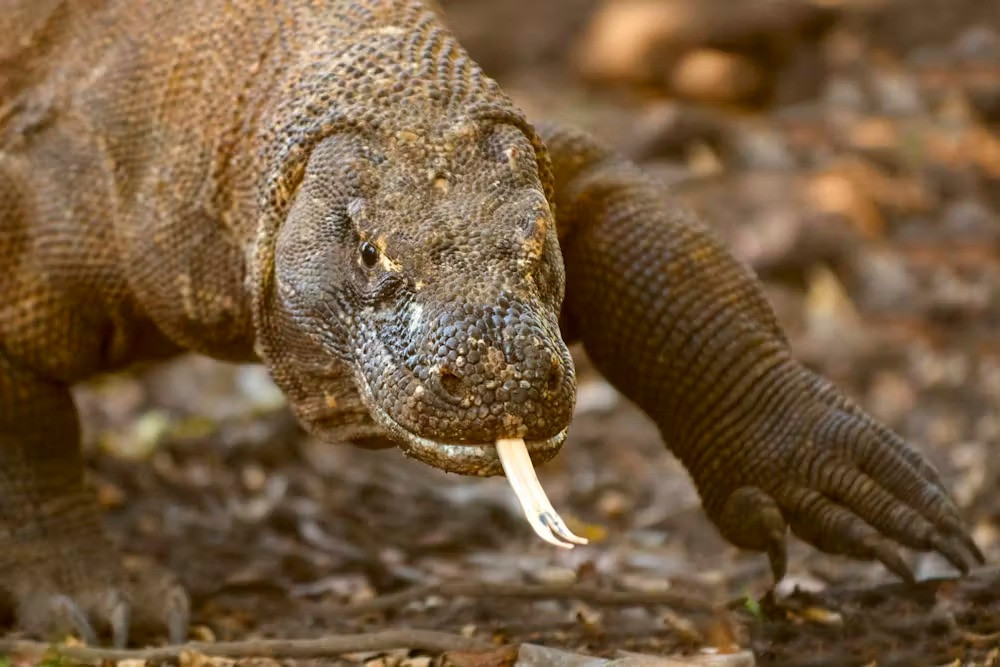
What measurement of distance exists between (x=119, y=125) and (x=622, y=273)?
160cm

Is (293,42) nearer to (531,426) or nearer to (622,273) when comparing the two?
(622,273)

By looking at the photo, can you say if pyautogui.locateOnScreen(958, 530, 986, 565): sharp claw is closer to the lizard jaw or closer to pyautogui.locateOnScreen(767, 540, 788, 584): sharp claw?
pyautogui.locateOnScreen(767, 540, 788, 584): sharp claw

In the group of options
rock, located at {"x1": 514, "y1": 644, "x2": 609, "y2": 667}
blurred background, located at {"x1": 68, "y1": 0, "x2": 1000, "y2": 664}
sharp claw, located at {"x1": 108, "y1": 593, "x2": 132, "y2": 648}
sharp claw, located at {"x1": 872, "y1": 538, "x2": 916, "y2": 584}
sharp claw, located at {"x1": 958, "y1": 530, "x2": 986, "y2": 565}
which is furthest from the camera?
blurred background, located at {"x1": 68, "y1": 0, "x2": 1000, "y2": 664}

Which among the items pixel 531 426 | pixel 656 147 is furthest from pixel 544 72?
pixel 531 426

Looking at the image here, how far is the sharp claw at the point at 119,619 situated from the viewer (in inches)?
181

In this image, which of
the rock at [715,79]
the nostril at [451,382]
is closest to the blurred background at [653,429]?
the rock at [715,79]

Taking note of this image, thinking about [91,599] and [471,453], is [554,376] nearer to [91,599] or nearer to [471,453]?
[471,453]

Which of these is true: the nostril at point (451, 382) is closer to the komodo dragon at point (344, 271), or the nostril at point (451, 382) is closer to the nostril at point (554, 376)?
the komodo dragon at point (344, 271)

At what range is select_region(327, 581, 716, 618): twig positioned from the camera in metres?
4.66

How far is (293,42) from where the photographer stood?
4078 mm

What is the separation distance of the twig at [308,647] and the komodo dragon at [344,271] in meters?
0.39

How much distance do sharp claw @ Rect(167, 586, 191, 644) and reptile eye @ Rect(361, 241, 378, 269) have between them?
72.4 inches

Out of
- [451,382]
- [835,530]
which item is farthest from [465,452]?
[835,530]

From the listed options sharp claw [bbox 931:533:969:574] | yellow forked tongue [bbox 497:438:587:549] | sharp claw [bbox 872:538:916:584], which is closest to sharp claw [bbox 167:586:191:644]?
yellow forked tongue [bbox 497:438:587:549]
